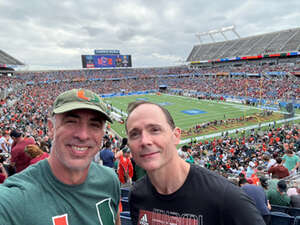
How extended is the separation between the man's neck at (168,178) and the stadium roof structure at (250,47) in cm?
6125

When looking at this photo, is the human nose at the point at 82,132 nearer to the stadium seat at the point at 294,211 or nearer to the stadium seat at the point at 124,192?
the stadium seat at the point at 124,192

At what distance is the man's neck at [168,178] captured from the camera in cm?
157

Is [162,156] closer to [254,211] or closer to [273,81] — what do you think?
[254,211]

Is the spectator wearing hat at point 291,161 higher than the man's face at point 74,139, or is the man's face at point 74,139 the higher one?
the man's face at point 74,139

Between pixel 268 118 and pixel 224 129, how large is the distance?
24.5ft

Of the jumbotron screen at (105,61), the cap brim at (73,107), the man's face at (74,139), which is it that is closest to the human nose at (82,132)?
the man's face at (74,139)

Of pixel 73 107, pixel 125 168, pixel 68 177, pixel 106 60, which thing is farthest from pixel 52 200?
pixel 106 60

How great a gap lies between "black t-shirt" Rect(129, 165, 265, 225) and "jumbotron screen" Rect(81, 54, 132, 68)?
2780 inches

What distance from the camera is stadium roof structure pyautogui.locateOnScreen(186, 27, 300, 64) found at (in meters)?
54.4

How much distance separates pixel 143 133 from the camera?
1.53m

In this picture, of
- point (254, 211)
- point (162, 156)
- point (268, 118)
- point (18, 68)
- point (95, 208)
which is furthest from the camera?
point (18, 68)

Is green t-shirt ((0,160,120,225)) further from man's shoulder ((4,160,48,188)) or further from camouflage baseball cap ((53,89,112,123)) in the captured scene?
camouflage baseball cap ((53,89,112,123))

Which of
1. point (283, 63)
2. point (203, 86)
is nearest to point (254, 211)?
point (203, 86)

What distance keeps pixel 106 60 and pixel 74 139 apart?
7322 centimetres
